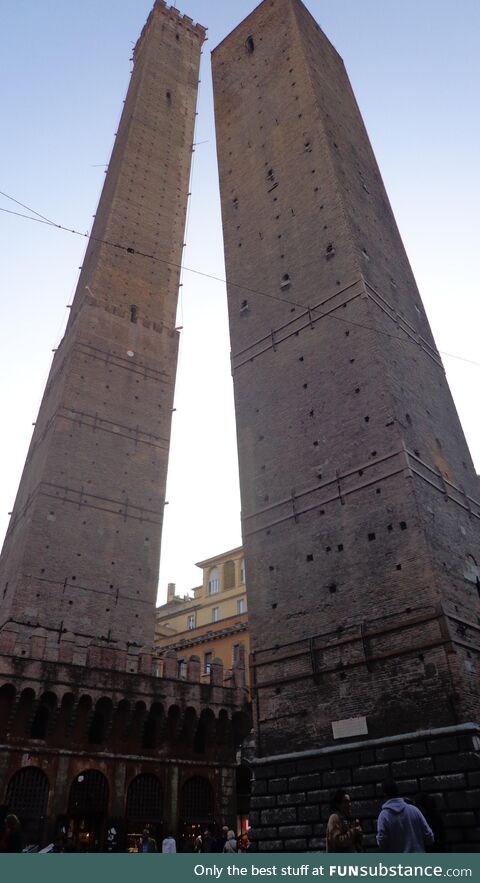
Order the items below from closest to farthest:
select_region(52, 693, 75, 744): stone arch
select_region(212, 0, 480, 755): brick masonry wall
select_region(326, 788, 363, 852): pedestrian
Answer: select_region(326, 788, 363, 852): pedestrian
select_region(212, 0, 480, 755): brick masonry wall
select_region(52, 693, 75, 744): stone arch

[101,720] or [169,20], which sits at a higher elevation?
[169,20]

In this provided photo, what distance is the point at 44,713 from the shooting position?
14.7 meters

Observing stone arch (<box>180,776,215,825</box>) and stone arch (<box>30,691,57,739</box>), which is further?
stone arch (<box>180,776,215,825</box>)

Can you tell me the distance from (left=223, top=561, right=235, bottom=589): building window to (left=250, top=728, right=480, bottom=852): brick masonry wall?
18.3 meters

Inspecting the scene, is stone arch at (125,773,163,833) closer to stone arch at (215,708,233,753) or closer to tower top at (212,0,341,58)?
stone arch at (215,708,233,753)

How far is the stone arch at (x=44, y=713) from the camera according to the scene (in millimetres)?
14578

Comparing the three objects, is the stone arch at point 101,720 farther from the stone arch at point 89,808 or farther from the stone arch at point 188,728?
the stone arch at point 188,728

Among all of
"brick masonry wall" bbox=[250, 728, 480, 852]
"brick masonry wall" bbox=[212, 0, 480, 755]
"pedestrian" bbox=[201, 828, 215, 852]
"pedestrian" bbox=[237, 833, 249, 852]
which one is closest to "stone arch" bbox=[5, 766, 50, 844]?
"pedestrian" bbox=[201, 828, 215, 852]

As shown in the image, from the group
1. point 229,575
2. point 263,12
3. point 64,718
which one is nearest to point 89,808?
point 64,718

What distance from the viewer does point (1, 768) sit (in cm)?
1370

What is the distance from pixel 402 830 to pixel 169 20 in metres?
42.4

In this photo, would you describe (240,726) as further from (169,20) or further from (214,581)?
(169,20)

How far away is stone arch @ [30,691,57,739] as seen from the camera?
574 inches

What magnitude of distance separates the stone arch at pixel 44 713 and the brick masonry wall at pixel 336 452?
5.62 metres
